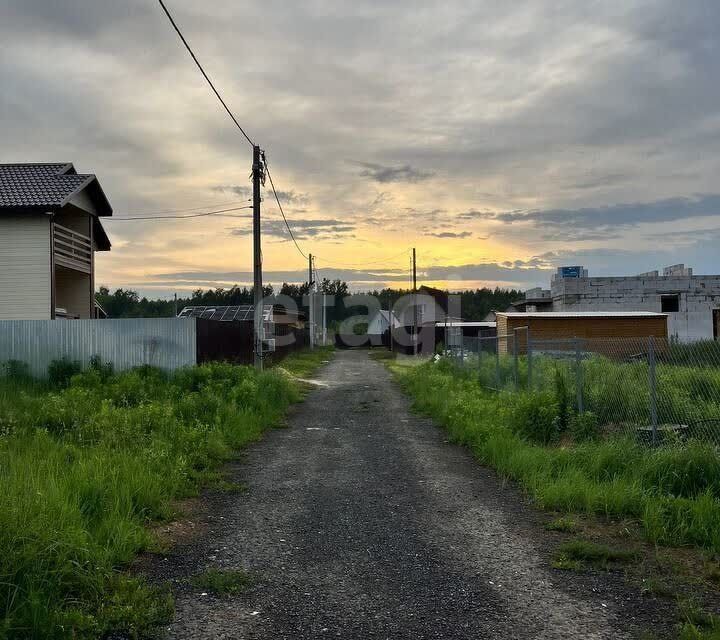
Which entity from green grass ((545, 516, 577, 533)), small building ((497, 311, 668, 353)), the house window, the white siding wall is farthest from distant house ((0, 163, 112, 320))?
the house window

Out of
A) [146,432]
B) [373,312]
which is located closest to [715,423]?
[146,432]

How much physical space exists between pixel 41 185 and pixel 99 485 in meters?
A: 19.3

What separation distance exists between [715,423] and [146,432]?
757cm

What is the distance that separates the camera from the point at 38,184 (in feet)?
73.0

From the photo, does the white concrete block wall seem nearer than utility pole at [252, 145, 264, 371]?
No

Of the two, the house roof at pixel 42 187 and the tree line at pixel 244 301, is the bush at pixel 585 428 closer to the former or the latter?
the house roof at pixel 42 187

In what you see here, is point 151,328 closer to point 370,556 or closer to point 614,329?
point 370,556

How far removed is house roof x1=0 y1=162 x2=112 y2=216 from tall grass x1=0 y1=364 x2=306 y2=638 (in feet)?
30.3

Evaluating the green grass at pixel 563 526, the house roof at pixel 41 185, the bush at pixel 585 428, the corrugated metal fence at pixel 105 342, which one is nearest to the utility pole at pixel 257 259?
the corrugated metal fence at pixel 105 342

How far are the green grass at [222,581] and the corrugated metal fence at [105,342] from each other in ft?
38.7

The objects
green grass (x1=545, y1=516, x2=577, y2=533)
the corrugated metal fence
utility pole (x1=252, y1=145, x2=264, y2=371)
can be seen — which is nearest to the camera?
green grass (x1=545, y1=516, x2=577, y2=533)

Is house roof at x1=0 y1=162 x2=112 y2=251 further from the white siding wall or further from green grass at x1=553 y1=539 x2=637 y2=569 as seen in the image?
green grass at x1=553 y1=539 x2=637 y2=569

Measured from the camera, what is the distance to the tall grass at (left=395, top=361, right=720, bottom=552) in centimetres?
558

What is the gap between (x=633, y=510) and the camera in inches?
239
